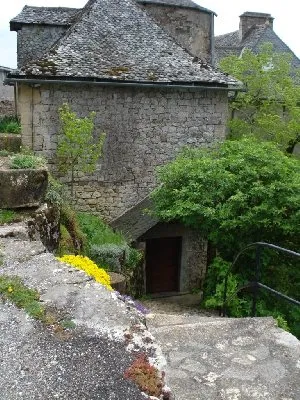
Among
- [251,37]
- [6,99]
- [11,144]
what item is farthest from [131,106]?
[6,99]

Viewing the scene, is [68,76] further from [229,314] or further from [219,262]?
[229,314]

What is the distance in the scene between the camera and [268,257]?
10.5m

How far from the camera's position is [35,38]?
14906mm

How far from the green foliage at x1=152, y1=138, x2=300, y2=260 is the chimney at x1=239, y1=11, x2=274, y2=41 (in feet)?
52.3

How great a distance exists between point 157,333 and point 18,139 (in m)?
8.76

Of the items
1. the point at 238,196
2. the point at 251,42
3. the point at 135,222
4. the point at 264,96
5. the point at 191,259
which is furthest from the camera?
the point at 251,42

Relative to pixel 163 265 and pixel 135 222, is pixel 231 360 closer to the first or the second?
pixel 135 222

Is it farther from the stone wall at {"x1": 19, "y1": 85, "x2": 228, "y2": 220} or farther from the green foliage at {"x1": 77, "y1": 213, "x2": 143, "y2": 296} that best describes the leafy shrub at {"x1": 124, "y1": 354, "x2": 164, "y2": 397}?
the stone wall at {"x1": 19, "y1": 85, "x2": 228, "y2": 220}

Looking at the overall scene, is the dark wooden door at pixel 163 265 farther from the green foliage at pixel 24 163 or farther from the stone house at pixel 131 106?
the green foliage at pixel 24 163

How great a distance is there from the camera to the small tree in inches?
424

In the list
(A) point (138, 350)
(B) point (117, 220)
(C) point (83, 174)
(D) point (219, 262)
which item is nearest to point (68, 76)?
(C) point (83, 174)

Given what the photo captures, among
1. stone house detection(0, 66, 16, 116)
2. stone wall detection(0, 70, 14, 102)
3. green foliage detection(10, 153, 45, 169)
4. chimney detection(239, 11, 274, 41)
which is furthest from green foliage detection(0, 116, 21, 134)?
chimney detection(239, 11, 274, 41)

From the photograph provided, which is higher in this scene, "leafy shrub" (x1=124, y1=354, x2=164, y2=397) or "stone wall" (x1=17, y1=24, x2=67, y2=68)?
"stone wall" (x1=17, y1=24, x2=67, y2=68)

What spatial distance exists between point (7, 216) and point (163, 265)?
32.5 ft
